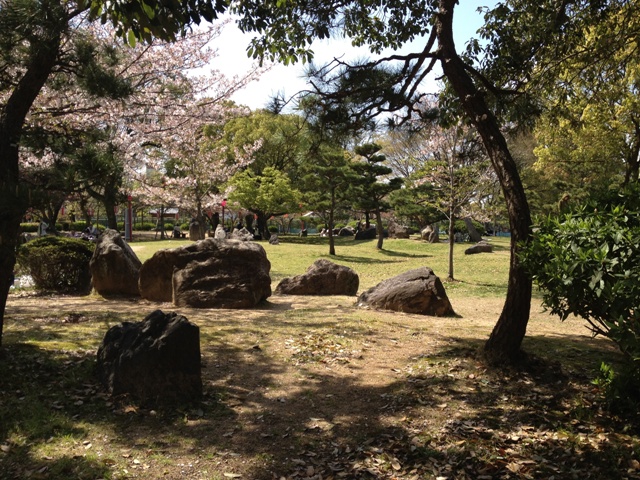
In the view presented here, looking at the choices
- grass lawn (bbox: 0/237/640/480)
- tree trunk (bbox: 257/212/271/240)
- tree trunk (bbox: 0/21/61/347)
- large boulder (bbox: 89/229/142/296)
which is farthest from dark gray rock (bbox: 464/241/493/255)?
tree trunk (bbox: 0/21/61/347)

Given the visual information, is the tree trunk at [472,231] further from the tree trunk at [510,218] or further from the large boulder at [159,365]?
the large boulder at [159,365]

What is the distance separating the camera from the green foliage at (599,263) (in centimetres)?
337

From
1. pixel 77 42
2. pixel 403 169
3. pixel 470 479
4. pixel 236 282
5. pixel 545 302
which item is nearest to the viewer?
pixel 470 479

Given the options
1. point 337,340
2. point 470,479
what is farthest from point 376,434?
point 337,340

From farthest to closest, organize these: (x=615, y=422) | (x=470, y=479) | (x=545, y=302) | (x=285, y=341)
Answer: (x=285, y=341) < (x=545, y=302) < (x=615, y=422) < (x=470, y=479)

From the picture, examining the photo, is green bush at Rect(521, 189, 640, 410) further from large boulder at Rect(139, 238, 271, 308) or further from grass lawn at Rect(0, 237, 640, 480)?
large boulder at Rect(139, 238, 271, 308)

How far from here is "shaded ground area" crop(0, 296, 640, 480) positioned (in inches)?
139

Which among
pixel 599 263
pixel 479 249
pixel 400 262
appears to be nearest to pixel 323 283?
pixel 599 263

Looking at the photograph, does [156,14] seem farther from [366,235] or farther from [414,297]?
[366,235]

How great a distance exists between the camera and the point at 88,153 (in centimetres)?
425

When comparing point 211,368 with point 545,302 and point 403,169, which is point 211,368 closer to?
Answer: point 545,302

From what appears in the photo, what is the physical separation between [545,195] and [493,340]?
27326 millimetres

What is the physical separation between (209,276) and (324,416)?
5501mm

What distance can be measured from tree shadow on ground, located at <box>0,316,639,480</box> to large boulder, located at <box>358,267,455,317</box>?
11.3 feet
